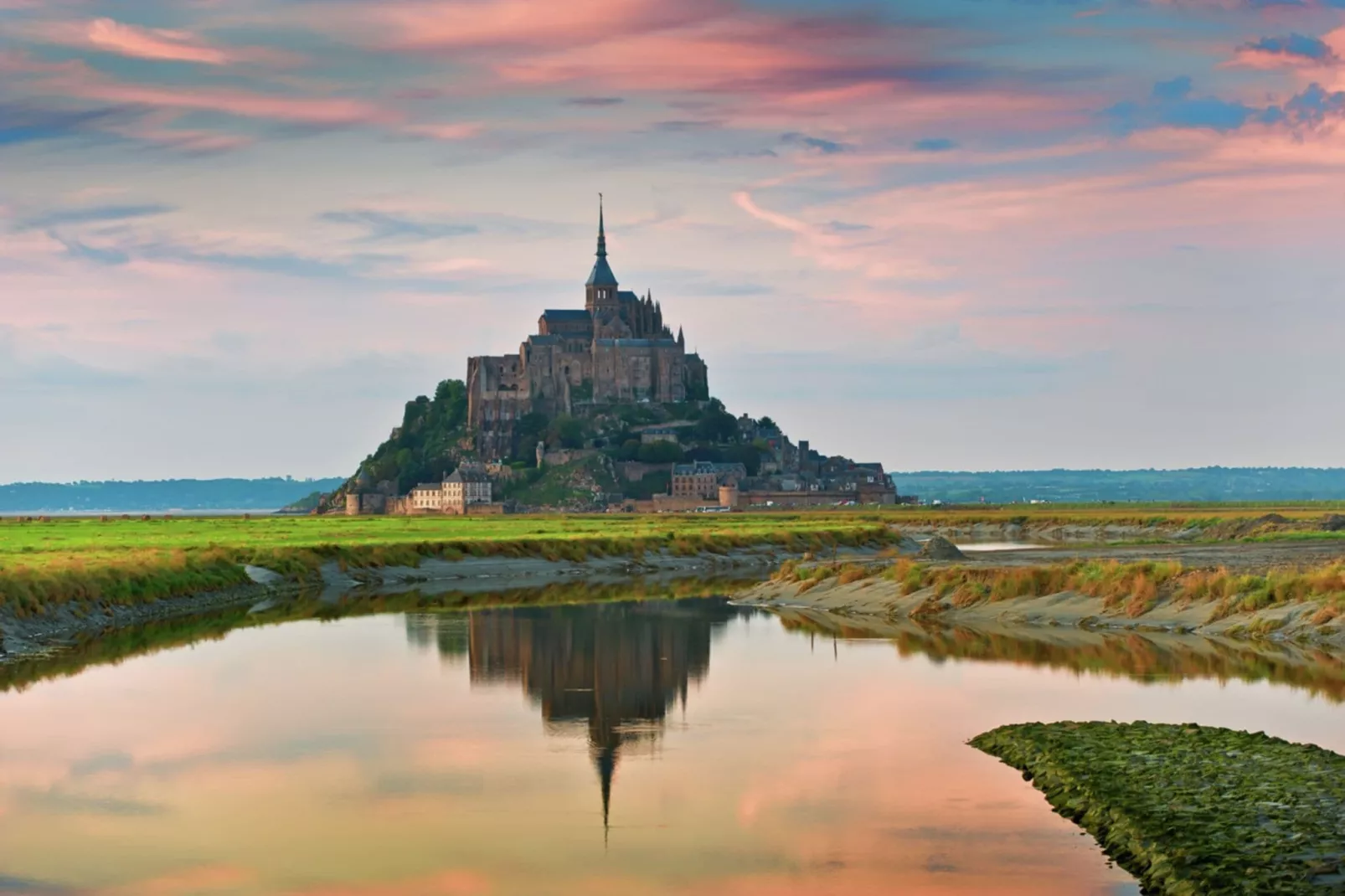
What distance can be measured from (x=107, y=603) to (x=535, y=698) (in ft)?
54.5

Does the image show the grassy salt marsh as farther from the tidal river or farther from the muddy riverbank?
the tidal river

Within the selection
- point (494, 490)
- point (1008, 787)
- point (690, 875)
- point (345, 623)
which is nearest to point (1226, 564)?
point (345, 623)

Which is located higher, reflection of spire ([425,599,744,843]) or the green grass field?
the green grass field

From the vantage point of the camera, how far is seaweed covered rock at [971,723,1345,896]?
12.2 meters

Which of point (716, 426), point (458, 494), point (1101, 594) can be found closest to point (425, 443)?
point (458, 494)

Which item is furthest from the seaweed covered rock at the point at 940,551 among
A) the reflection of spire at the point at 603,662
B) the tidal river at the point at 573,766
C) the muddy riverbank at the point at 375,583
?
the tidal river at the point at 573,766

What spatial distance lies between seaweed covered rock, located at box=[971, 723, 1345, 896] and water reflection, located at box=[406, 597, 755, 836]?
4.60 meters

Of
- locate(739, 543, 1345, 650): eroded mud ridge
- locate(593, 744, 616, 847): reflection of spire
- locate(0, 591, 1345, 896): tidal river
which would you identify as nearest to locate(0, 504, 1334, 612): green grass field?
locate(0, 591, 1345, 896): tidal river

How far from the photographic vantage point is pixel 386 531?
3278 inches

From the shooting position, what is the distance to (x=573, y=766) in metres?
18.9

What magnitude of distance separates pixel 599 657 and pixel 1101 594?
37.9 ft

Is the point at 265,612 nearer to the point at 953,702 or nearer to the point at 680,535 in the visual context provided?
the point at 953,702

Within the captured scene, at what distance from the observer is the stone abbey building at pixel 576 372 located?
601 ft

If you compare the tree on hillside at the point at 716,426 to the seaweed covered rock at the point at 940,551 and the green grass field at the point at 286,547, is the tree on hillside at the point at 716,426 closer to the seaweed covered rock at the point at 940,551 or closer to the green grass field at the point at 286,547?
the green grass field at the point at 286,547
